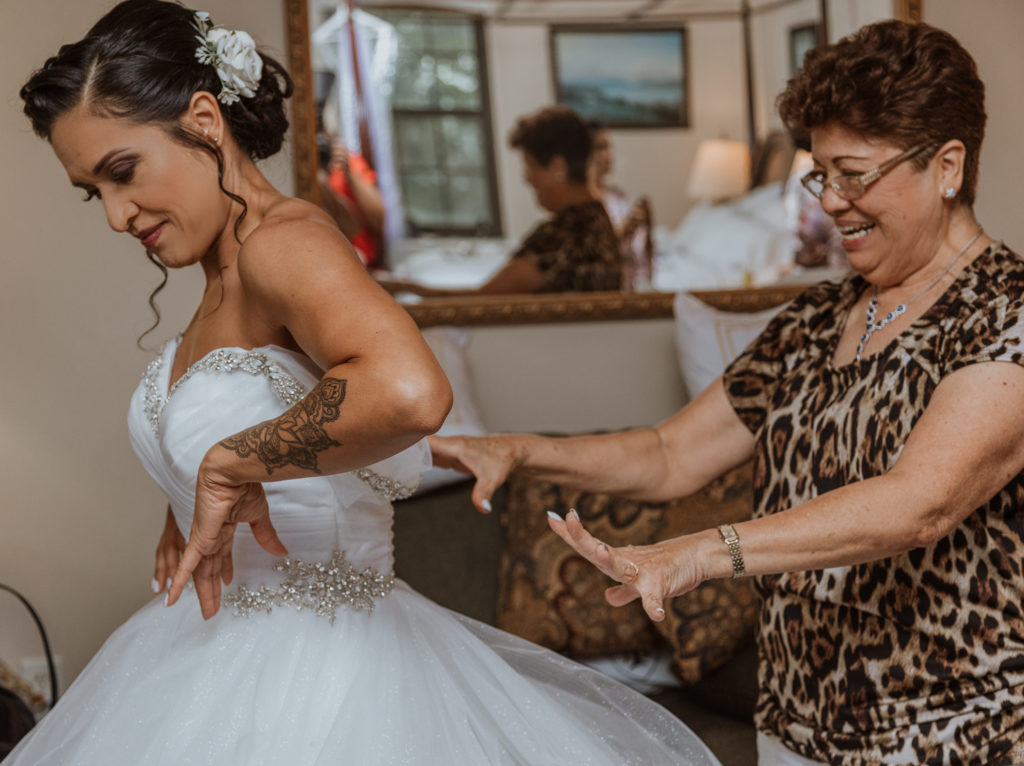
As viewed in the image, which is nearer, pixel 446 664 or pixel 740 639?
pixel 446 664

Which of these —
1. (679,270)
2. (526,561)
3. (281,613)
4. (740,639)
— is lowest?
(740,639)

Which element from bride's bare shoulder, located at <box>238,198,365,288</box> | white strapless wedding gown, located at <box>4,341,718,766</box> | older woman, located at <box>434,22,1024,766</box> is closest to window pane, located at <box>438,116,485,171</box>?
older woman, located at <box>434,22,1024,766</box>

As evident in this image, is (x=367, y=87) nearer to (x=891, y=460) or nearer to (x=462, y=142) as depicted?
(x=462, y=142)

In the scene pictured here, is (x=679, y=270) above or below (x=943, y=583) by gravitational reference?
above

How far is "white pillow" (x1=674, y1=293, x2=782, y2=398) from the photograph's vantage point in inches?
112

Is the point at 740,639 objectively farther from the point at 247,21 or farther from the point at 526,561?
the point at 247,21

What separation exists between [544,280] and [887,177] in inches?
60.1

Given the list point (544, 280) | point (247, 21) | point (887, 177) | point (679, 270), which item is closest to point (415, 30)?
point (247, 21)

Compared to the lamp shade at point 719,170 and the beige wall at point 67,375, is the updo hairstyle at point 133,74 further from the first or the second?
the lamp shade at point 719,170

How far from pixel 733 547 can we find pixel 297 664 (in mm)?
557

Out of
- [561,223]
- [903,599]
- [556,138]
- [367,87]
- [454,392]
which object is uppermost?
[367,87]

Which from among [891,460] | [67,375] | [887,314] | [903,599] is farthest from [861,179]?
[67,375]

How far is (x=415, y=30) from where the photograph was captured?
290 centimetres

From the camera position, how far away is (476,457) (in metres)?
1.66
